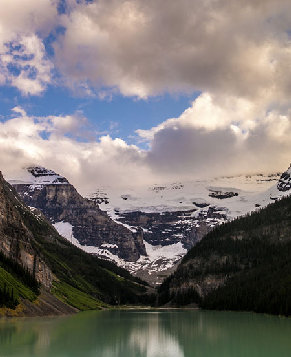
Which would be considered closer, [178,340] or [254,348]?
[254,348]

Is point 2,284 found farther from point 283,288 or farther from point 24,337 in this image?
point 283,288

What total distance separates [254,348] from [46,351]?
28.8m

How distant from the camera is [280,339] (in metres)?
78.7

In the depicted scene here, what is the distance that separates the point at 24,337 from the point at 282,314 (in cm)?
10600

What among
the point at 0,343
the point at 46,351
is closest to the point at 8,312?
the point at 0,343

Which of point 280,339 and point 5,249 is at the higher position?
point 5,249

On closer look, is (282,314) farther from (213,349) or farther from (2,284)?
(213,349)

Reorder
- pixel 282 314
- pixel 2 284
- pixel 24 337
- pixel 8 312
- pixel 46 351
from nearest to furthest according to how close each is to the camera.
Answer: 1. pixel 46 351
2. pixel 24 337
3. pixel 8 312
4. pixel 2 284
5. pixel 282 314

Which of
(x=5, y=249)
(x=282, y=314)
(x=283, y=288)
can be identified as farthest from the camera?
(x=5, y=249)

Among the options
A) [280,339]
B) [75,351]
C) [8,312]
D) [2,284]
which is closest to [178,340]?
[280,339]

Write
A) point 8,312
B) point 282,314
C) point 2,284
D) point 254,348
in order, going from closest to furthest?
point 254,348 → point 8,312 → point 2,284 → point 282,314

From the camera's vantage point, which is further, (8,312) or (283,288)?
(283,288)

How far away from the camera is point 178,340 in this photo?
268ft

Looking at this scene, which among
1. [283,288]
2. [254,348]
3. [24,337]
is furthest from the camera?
[283,288]
